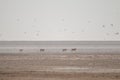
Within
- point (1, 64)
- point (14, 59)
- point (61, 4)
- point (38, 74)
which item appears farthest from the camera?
point (61, 4)

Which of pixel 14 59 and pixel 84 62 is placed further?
pixel 14 59

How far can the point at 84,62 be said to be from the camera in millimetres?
2258

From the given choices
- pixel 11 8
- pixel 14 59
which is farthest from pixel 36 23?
pixel 14 59

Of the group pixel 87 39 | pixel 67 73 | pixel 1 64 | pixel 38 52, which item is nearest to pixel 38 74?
pixel 67 73

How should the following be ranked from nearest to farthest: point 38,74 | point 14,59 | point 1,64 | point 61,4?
1. point 38,74
2. point 1,64
3. point 14,59
4. point 61,4

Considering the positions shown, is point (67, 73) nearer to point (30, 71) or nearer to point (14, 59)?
point (30, 71)

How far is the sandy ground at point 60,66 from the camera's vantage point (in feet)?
6.15

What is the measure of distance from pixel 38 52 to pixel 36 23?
14.9 inches

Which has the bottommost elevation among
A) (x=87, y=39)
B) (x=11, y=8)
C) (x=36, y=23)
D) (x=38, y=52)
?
(x=38, y=52)

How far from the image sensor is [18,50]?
271 cm

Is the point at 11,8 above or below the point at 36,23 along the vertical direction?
above

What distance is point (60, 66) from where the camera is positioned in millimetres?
2141

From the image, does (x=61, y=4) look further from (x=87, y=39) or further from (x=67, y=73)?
(x=67, y=73)

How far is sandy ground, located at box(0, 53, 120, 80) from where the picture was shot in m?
1.87
